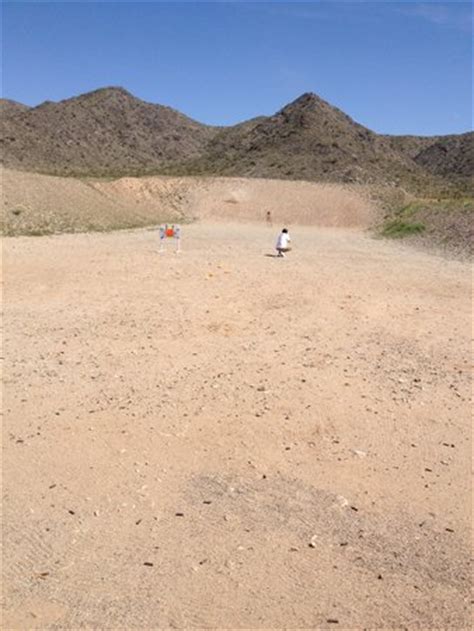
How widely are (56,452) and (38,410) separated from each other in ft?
3.69

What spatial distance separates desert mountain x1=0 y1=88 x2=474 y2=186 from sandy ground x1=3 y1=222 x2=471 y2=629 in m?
49.8

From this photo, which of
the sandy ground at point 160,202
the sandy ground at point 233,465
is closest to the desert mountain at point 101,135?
the sandy ground at point 160,202

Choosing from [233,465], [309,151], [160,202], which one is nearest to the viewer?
[233,465]

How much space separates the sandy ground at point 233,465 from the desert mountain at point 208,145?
49.8m

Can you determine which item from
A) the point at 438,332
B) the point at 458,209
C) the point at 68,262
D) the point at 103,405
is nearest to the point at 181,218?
the point at 458,209

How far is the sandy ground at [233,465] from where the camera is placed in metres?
4.98

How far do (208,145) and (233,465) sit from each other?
8491 centimetres

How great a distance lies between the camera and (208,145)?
89000 millimetres

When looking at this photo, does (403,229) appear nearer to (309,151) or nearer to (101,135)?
(309,151)

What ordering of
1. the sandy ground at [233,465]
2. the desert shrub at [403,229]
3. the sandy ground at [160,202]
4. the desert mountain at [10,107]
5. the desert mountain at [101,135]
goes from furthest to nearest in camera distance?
1. the desert mountain at [10,107]
2. the desert mountain at [101,135]
3. the desert shrub at [403,229]
4. the sandy ground at [160,202]
5. the sandy ground at [233,465]

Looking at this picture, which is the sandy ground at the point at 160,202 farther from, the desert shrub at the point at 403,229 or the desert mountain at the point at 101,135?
the desert mountain at the point at 101,135

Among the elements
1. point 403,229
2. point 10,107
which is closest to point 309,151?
point 403,229

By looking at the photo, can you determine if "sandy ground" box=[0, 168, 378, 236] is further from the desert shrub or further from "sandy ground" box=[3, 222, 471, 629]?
"sandy ground" box=[3, 222, 471, 629]

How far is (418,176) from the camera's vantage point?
6750 centimetres
